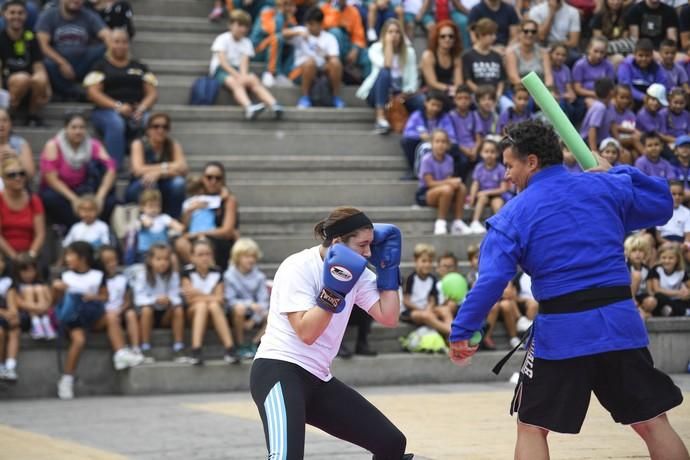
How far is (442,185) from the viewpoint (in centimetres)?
1360

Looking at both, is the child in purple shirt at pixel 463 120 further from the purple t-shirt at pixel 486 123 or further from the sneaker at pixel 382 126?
the sneaker at pixel 382 126

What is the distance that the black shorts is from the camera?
5516mm

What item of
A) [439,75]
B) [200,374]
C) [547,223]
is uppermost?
[547,223]

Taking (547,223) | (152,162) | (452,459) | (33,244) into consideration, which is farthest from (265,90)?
(547,223)

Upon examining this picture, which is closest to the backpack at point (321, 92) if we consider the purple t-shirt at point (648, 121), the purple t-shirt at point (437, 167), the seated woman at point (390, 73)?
the seated woman at point (390, 73)

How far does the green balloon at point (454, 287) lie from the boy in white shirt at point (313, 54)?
4049 mm

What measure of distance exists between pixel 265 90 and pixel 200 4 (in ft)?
8.66

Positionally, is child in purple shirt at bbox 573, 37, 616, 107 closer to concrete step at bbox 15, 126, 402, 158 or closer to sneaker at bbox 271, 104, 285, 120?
concrete step at bbox 15, 126, 402, 158

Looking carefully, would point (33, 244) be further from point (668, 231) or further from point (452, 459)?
point (668, 231)

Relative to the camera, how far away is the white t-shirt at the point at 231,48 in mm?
14609

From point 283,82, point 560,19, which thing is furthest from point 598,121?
point 283,82

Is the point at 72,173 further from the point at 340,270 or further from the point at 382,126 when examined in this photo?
the point at 340,270

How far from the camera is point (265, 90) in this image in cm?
1497

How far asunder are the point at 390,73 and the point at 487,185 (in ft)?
6.91
